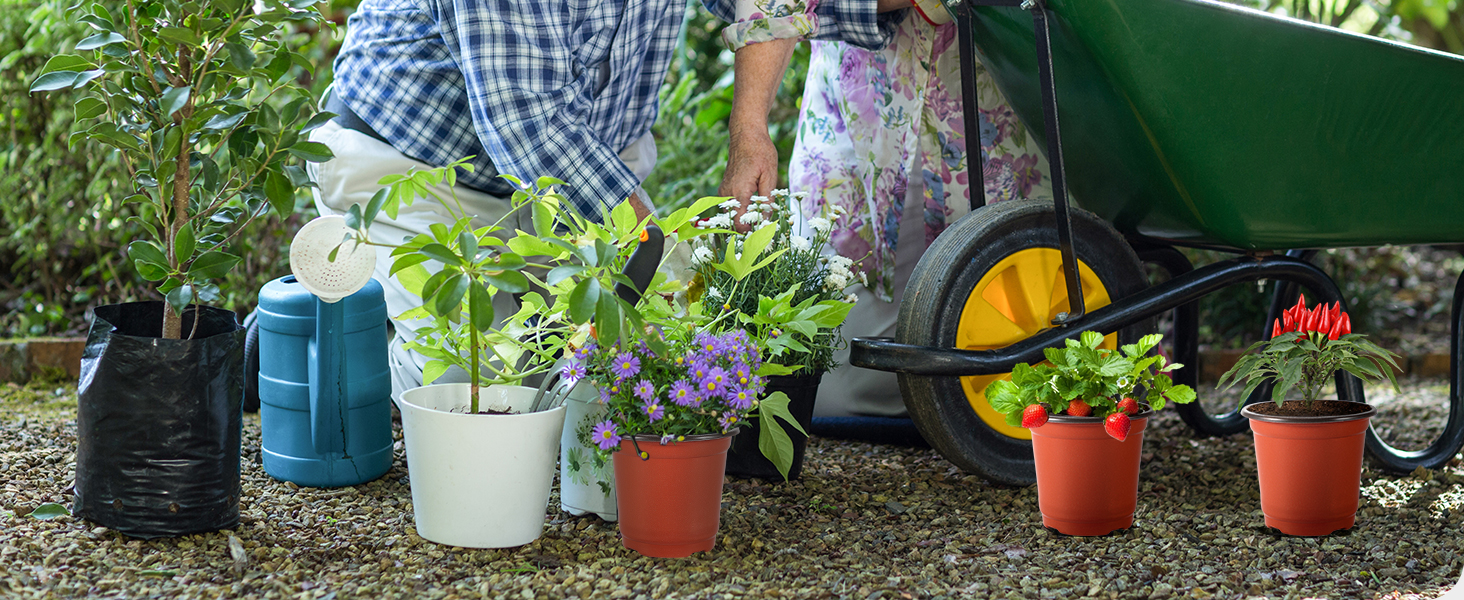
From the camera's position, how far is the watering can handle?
1470 mm

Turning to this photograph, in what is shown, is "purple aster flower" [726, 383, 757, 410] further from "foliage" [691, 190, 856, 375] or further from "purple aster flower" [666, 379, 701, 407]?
"foliage" [691, 190, 856, 375]

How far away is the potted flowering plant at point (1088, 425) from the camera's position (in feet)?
4.51

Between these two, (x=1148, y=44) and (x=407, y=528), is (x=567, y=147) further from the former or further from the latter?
(x=1148, y=44)

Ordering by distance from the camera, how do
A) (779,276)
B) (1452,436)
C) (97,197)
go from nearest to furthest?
(779,276) → (1452,436) → (97,197)

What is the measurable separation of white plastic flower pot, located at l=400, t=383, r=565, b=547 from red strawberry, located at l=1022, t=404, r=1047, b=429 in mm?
602

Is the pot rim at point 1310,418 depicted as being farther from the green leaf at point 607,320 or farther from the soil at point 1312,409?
the green leaf at point 607,320

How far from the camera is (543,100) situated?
4.98 feet

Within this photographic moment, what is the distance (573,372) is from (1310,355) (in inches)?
38.3

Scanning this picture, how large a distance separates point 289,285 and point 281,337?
0.09m

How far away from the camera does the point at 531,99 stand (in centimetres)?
151

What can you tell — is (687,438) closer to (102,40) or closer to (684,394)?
(684,394)

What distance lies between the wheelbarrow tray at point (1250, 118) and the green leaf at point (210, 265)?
1122 millimetres

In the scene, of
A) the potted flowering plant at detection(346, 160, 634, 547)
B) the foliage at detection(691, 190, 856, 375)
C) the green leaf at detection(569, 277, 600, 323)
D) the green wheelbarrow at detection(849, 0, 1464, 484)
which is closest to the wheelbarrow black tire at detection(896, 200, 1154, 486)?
the green wheelbarrow at detection(849, 0, 1464, 484)

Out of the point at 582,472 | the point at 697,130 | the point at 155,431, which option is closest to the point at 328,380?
the point at 155,431
